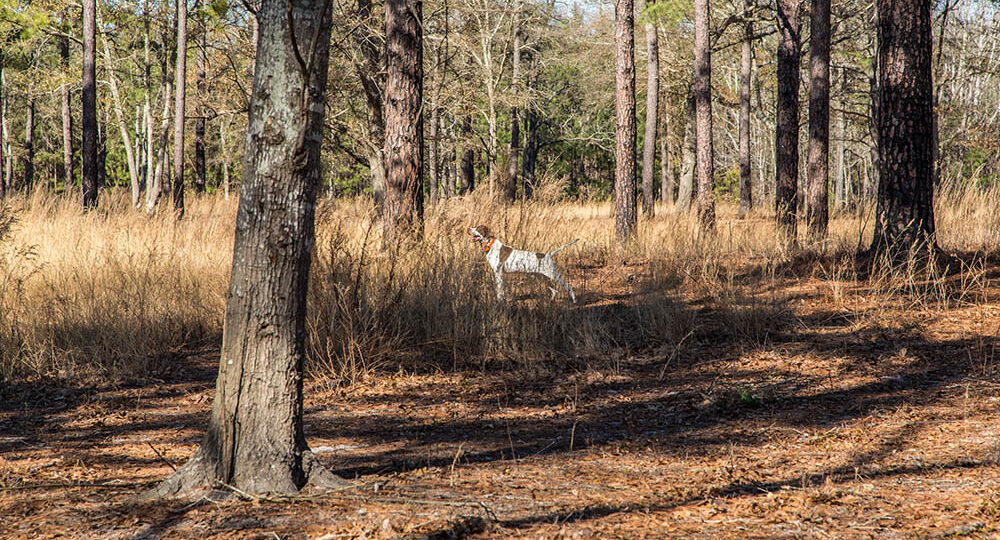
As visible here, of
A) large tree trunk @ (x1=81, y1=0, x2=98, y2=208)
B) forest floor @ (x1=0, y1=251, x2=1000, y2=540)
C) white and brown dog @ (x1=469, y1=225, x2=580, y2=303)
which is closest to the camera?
forest floor @ (x1=0, y1=251, x2=1000, y2=540)

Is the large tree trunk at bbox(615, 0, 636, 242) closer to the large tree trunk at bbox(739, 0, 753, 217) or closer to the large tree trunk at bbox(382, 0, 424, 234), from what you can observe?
the large tree trunk at bbox(382, 0, 424, 234)

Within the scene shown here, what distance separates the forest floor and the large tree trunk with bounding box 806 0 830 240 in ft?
18.1

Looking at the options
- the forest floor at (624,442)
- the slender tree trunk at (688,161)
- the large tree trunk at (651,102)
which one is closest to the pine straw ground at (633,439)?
the forest floor at (624,442)

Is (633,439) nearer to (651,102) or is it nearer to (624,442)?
(624,442)

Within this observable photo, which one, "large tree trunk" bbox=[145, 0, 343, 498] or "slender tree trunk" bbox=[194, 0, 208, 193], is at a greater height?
"slender tree trunk" bbox=[194, 0, 208, 193]

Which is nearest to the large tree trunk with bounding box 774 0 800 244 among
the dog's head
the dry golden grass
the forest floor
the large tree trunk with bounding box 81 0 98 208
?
the dry golden grass

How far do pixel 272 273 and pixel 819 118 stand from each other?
→ 37.1 feet

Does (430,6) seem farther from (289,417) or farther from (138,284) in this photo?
(289,417)

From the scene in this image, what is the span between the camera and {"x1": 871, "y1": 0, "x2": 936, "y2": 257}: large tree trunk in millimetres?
6672

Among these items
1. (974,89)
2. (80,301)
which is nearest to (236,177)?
(974,89)

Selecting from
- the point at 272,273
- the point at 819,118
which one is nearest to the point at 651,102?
the point at 819,118

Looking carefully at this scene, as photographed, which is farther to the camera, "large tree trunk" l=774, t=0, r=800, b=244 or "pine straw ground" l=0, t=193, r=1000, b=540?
"large tree trunk" l=774, t=0, r=800, b=244

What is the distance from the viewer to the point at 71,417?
443 centimetres

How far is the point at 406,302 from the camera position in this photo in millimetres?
5684
